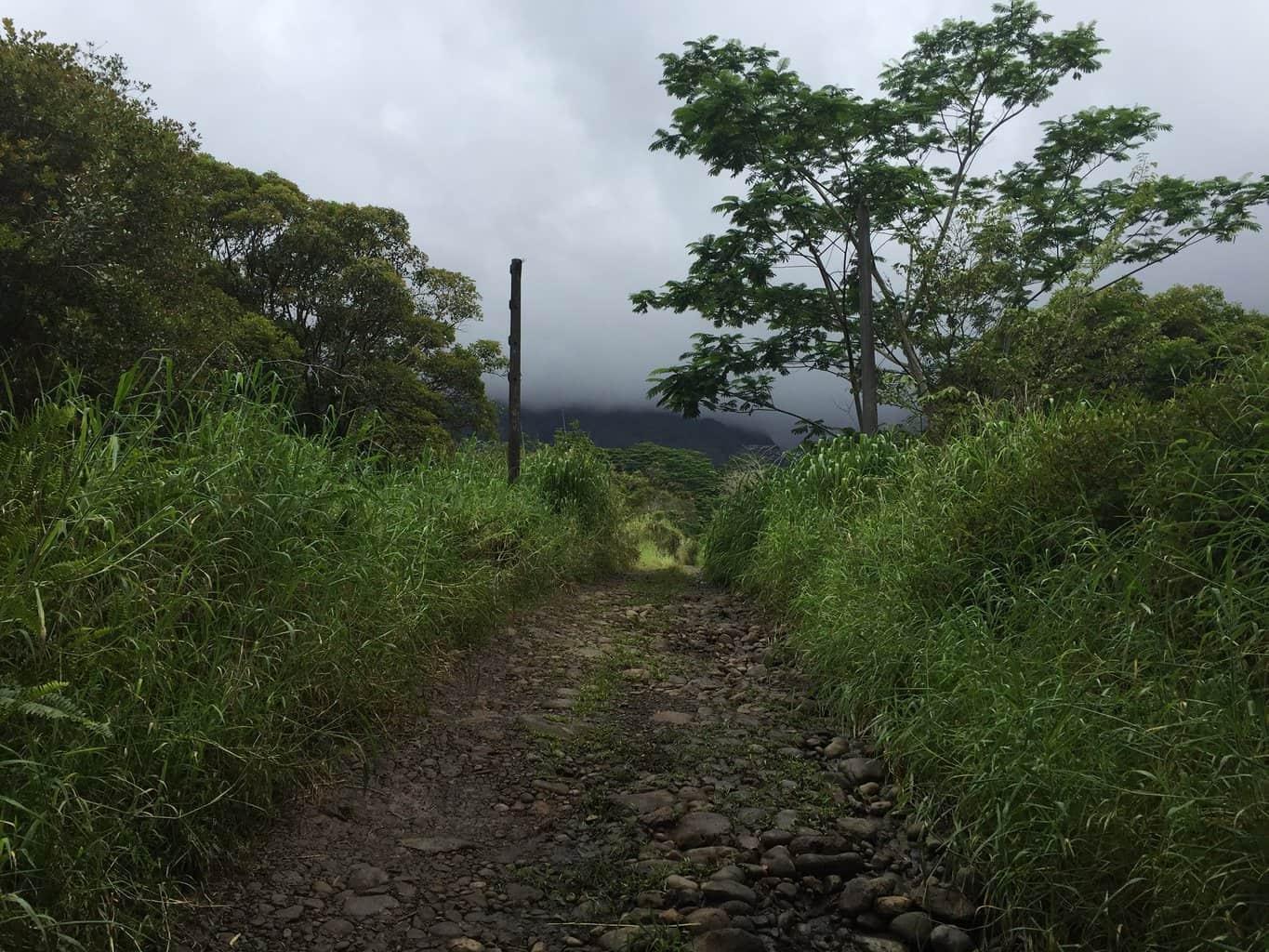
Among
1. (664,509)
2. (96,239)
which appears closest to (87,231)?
(96,239)

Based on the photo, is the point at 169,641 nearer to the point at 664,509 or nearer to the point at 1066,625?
the point at 1066,625

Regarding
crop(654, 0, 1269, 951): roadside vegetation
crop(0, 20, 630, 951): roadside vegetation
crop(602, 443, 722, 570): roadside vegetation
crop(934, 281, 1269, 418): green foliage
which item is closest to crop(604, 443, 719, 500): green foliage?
crop(602, 443, 722, 570): roadside vegetation

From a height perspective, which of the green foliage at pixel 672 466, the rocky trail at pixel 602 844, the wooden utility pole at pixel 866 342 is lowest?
the rocky trail at pixel 602 844

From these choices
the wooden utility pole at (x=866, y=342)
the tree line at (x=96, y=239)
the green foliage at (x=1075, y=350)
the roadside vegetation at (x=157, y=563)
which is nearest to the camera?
the roadside vegetation at (x=157, y=563)

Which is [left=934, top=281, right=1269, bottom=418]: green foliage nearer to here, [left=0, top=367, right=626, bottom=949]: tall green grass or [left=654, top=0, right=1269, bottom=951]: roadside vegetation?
[left=654, top=0, right=1269, bottom=951]: roadside vegetation

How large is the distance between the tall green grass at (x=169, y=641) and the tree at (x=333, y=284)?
1143cm

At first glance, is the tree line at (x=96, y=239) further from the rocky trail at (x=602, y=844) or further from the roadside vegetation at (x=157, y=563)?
the rocky trail at (x=602, y=844)

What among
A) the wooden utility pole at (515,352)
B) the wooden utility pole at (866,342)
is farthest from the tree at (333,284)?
the wooden utility pole at (866,342)

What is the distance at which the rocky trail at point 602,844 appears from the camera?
2529 mm

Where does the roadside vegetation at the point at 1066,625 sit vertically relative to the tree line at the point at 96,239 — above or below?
below

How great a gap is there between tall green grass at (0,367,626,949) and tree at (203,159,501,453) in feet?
37.5

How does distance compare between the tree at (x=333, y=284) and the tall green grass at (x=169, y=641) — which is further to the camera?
the tree at (x=333, y=284)

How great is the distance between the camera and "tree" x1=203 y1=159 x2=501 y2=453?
1567cm

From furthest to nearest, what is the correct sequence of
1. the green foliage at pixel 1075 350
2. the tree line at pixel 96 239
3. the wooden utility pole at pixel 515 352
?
1. the green foliage at pixel 1075 350
2. the wooden utility pole at pixel 515 352
3. the tree line at pixel 96 239
